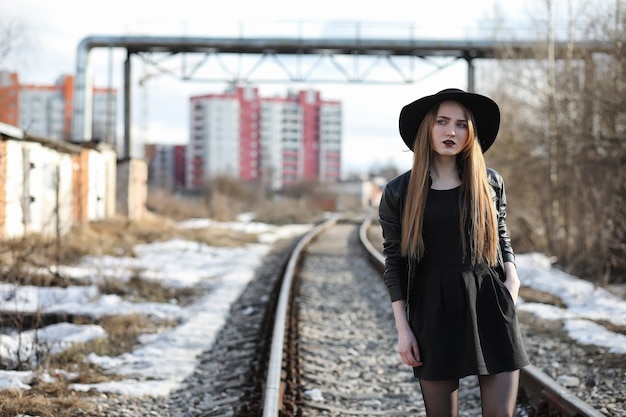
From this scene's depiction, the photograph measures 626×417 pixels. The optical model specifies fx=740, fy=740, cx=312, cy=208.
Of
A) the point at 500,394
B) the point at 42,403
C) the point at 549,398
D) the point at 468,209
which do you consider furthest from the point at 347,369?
the point at 468,209

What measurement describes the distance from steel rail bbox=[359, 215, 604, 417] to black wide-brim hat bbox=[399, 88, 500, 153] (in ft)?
6.51

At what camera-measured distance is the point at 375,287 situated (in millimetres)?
11016

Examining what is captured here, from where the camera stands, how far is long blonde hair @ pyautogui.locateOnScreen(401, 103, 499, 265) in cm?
273

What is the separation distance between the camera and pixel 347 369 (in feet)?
19.9

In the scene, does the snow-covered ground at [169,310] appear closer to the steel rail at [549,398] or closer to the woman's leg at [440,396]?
the steel rail at [549,398]

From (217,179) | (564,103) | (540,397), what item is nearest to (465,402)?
(540,397)

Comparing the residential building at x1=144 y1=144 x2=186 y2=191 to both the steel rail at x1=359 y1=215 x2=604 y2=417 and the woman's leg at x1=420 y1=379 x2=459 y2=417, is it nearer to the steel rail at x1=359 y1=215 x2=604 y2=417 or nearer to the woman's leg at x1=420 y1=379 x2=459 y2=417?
the steel rail at x1=359 y1=215 x2=604 y2=417

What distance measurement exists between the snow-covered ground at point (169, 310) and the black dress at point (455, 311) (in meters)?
3.09

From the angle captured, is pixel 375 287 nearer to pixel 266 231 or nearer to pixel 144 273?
pixel 144 273

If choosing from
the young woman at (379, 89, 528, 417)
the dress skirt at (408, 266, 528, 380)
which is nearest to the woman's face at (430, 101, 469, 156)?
the young woman at (379, 89, 528, 417)

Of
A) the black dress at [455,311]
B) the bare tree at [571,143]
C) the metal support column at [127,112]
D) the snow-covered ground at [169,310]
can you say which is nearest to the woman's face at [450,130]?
the black dress at [455,311]

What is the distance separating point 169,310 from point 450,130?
6.60m

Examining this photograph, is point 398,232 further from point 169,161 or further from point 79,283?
point 169,161

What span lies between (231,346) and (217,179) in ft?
154
